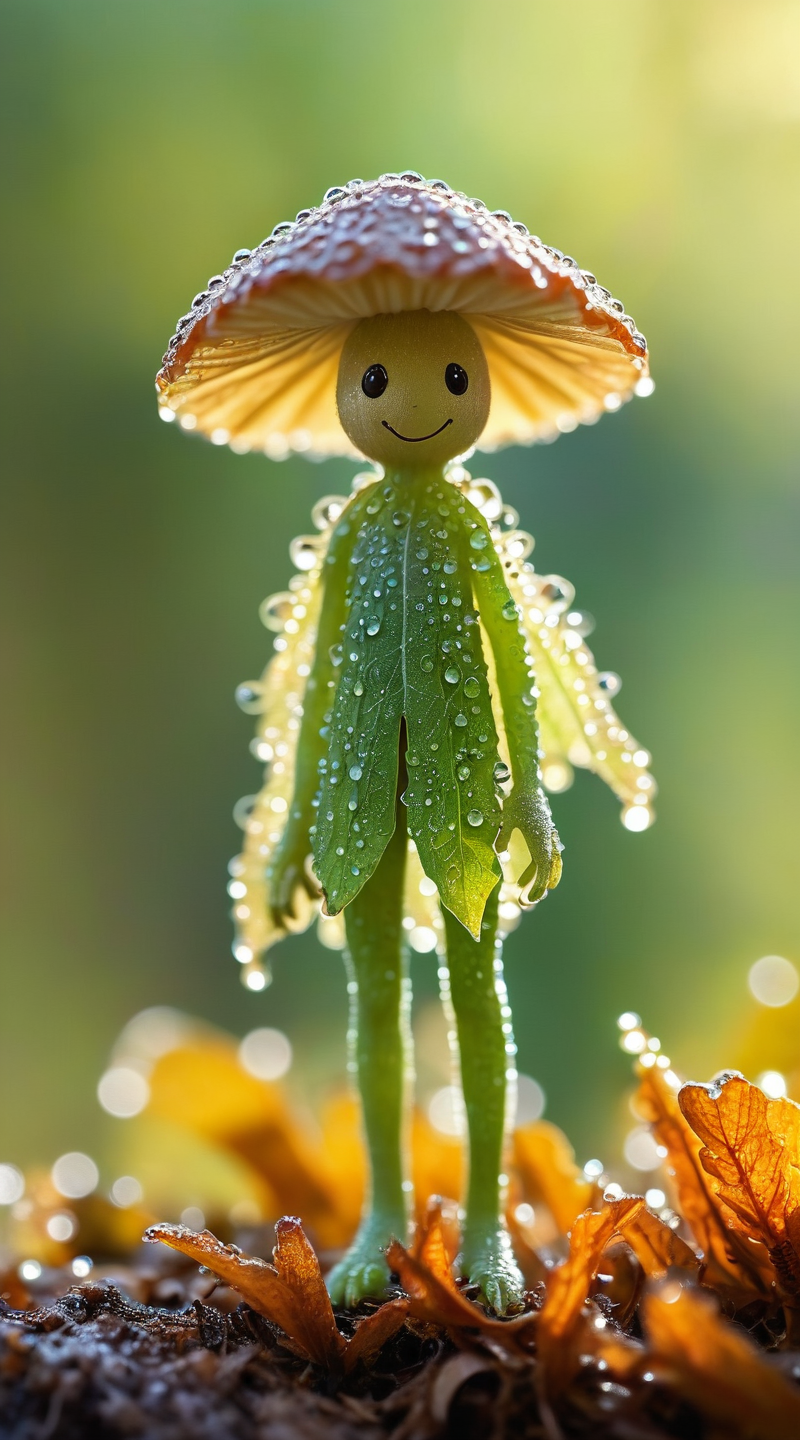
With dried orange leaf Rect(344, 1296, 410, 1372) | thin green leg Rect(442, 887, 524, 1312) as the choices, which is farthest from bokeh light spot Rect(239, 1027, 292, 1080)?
dried orange leaf Rect(344, 1296, 410, 1372)

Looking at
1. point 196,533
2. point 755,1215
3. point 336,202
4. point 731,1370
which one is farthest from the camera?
point 196,533

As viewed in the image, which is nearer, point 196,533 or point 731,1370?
point 731,1370

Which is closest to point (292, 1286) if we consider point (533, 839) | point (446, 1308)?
point (446, 1308)

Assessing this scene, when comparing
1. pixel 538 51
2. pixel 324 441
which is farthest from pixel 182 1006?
pixel 538 51

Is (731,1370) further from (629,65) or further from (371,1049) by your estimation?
(629,65)

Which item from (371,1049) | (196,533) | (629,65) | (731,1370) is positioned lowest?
(731,1370)

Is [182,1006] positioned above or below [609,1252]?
above
